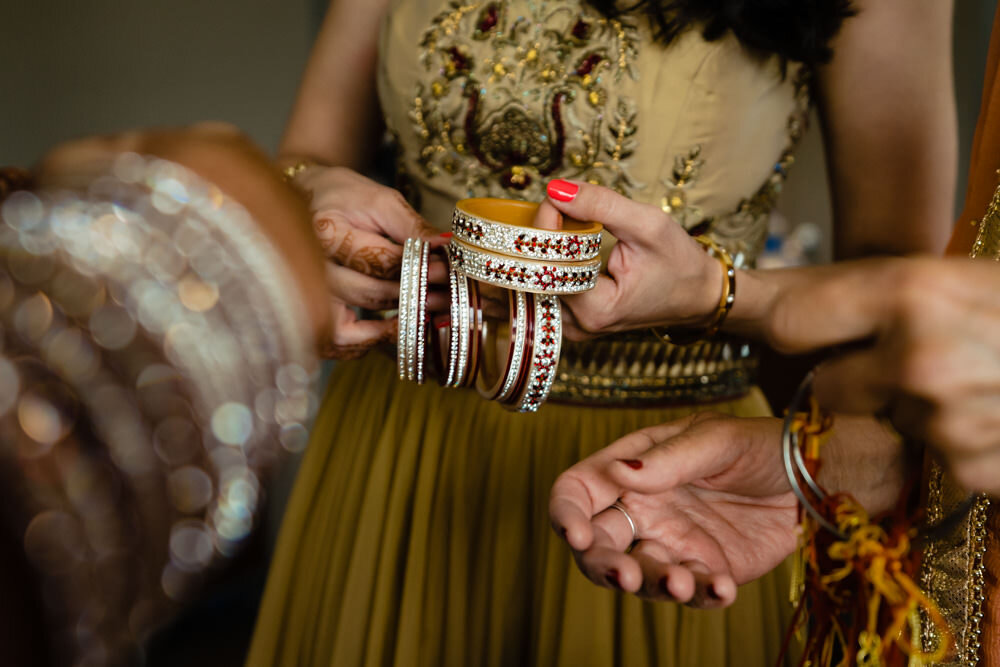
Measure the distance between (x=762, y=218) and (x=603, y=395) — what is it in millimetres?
296

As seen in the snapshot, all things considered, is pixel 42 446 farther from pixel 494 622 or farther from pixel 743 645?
pixel 743 645

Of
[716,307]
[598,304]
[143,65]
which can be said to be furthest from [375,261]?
[143,65]

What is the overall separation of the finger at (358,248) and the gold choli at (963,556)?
0.48 meters

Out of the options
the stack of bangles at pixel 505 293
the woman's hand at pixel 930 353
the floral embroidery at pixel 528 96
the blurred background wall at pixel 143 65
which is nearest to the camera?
the woman's hand at pixel 930 353

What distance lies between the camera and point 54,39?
155 centimetres

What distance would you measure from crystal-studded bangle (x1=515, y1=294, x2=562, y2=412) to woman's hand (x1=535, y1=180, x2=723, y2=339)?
0.09 ft

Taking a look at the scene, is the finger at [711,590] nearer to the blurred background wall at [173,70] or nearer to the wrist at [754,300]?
the wrist at [754,300]

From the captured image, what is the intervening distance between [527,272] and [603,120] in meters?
0.29

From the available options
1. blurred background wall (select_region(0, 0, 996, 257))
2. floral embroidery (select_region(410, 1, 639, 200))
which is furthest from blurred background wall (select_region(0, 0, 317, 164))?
floral embroidery (select_region(410, 1, 639, 200))

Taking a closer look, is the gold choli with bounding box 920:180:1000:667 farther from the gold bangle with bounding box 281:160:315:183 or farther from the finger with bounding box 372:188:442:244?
the gold bangle with bounding box 281:160:315:183

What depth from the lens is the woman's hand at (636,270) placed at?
564 mm

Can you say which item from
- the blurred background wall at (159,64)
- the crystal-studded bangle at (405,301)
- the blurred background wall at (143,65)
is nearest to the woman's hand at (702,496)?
the crystal-studded bangle at (405,301)

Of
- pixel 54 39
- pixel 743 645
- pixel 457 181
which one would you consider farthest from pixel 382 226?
pixel 54 39

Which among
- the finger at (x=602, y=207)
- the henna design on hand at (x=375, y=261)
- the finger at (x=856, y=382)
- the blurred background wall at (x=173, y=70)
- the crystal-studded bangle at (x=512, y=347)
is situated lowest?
the finger at (x=856, y=382)
